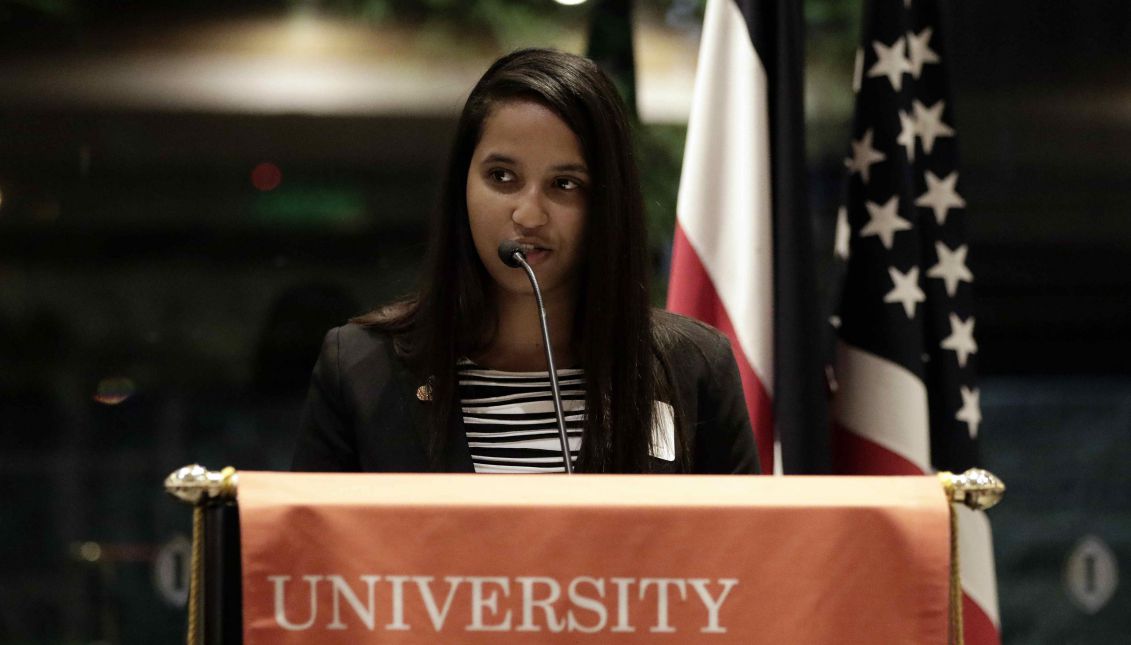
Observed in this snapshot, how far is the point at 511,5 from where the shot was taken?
2.95 meters

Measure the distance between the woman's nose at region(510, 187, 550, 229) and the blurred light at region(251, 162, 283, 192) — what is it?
Answer: 169 cm

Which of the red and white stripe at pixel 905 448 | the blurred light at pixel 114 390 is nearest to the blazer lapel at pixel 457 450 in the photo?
the red and white stripe at pixel 905 448

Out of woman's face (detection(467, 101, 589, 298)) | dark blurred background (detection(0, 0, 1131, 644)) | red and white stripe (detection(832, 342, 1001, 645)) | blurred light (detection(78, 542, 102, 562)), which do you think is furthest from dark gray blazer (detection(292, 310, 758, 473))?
blurred light (detection(78, 542, 102, 562))

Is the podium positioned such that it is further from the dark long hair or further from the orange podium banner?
the dark long hair

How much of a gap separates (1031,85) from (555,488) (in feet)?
8.12

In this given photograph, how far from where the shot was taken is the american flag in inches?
87.4

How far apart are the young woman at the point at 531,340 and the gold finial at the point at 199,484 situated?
40 cm

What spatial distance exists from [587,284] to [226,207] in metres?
1.70

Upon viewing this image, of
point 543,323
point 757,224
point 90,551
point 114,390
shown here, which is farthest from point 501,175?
point 90,551

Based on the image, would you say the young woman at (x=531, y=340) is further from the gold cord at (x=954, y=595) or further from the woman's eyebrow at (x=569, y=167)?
the gold cord at (x=954, y=595)

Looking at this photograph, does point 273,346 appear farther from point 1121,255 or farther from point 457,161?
point 1121,255

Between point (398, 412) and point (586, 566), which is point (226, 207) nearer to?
point (398, 412)

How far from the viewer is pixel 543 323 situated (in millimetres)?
1253

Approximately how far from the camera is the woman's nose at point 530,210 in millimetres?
1399
